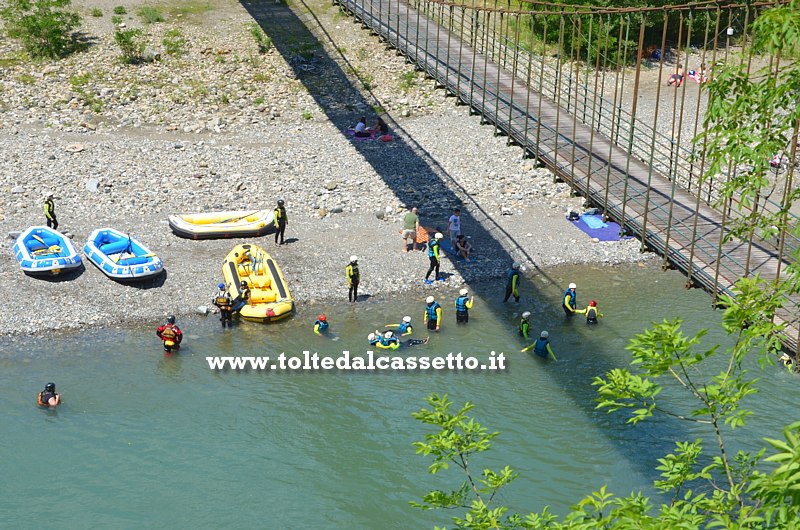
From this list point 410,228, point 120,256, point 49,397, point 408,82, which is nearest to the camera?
point 49,397

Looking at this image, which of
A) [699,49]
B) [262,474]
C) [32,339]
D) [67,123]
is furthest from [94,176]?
[699,49]

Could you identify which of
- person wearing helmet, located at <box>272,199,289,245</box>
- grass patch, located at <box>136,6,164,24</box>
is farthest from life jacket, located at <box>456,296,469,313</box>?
grass patch, located at <box>136,6,164,24</box>

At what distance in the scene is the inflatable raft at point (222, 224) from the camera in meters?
27.2

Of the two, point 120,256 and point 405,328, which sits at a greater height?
point 120,256

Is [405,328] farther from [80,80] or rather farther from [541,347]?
[80,80]

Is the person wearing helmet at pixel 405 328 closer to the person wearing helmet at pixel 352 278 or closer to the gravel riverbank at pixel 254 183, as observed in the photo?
the person wearing helmet at pixel 352 278

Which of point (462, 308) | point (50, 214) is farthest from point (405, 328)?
point (50, 214)

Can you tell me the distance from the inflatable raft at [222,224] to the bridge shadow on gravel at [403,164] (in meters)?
3.75

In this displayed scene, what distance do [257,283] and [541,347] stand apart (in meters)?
7.56

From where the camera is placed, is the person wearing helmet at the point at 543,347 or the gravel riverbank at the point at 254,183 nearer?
the person wearing helmet at the point at 543,347

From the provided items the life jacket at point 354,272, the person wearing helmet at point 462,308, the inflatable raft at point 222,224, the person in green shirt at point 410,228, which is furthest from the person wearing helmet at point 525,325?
the inflatable raft at point 222,224

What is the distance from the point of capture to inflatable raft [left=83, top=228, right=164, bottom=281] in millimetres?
24234

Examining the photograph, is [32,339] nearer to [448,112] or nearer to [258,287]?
[258,287]

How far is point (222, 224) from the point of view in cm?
2742
